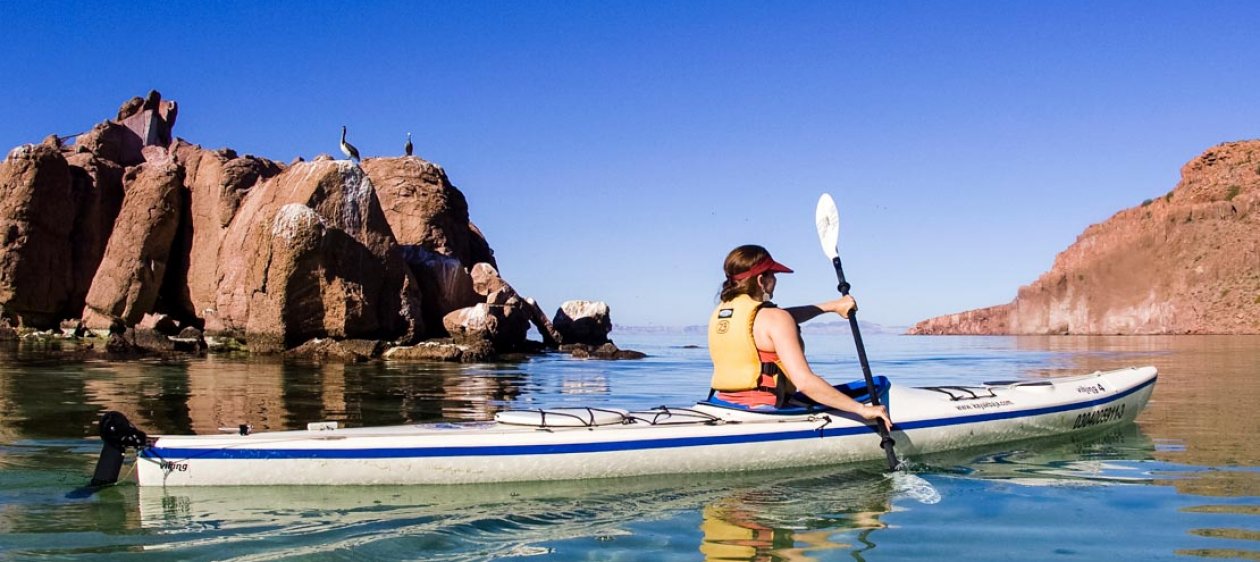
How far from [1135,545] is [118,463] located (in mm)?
5449

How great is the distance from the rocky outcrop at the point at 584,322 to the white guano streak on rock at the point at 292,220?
11377 millimetres

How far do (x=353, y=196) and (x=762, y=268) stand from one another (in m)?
22.2

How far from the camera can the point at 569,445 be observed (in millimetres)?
5938

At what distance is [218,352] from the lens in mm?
23375

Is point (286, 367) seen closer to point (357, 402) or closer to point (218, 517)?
point (357, 402)

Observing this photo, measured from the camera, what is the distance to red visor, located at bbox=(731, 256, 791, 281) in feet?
20.1

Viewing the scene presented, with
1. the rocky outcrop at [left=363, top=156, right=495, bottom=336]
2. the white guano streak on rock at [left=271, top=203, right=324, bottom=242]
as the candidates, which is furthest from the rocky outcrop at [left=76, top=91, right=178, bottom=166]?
the white guano streak on rock at [left=271, top=203, right=324, bottom=242]

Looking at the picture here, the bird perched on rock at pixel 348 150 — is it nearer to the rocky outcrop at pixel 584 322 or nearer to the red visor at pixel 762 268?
the rocky outcrop at pixel 584 322

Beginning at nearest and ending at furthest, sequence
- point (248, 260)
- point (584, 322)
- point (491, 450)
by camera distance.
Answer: point (491, 450), point (248, 260), point (584, 322)

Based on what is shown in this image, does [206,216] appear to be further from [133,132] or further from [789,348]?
[789,348]

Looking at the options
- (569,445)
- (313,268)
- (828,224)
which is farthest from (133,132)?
(569,445)

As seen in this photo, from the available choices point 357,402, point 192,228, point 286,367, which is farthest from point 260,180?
point 357,402

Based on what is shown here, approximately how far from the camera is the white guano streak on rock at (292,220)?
75.7 ft

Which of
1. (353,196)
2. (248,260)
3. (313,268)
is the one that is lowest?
(313,268)
